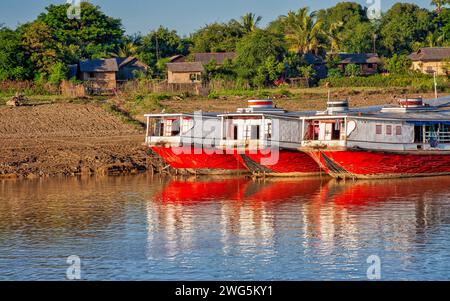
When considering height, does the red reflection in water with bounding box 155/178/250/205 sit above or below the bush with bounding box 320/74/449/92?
below

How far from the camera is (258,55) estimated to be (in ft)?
225

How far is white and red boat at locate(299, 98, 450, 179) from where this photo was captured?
35.3 meters

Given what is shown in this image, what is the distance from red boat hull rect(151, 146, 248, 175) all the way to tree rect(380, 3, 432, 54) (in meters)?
54.2

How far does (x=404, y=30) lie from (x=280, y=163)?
57.8 meters

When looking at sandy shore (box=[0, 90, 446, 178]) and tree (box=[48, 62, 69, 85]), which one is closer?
sandy shore (box=[0, 90, 446, 178])

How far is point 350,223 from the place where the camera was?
2739cm

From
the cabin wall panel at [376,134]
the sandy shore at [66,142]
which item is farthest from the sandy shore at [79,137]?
the cabin wall panel at [376,134]

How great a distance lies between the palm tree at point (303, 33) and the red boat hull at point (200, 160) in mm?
46315

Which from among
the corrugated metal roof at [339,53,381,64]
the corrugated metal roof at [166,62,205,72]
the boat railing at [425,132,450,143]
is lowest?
the boat railing at [425,132,450,143]

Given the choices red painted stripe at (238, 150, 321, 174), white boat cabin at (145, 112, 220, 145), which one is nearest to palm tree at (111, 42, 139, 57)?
white boat cabin at (145, 112, 220, 145)

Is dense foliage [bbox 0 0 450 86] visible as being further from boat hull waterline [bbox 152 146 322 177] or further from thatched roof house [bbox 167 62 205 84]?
boat hull waterline [bbox 152 146 322 177]

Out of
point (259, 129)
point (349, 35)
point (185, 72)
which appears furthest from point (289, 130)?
point (349, 35)
